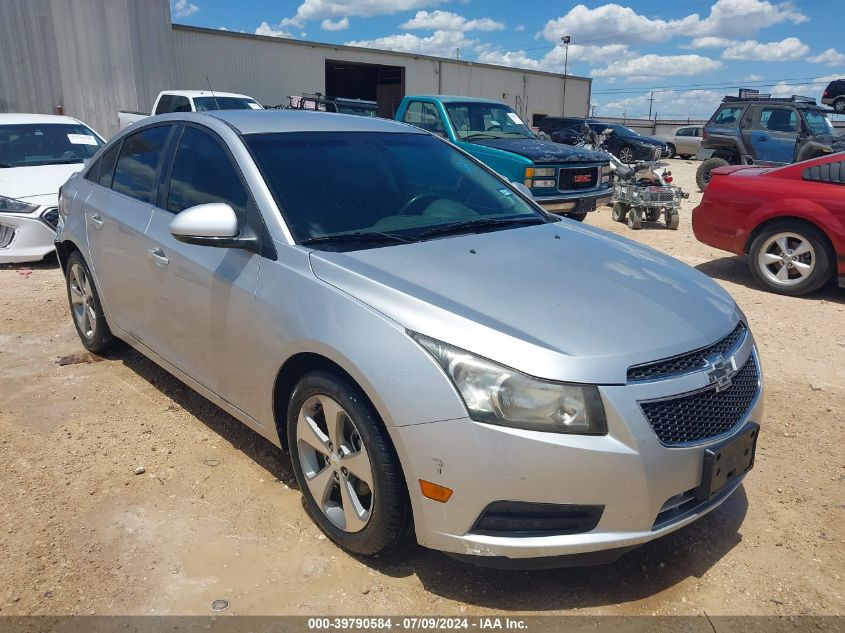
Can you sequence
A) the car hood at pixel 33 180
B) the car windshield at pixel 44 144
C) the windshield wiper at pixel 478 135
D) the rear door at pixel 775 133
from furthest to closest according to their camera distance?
the rear door at pixel 775 133
the windshield wiper at pixel 478 135
the car windshield at pixel 44 144
the car hood at pixel 33 180

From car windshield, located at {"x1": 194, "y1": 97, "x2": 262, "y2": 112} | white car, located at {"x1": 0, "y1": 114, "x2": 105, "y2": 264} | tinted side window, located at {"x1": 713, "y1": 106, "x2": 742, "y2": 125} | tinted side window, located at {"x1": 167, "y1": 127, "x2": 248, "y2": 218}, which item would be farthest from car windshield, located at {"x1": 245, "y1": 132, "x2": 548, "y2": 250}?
tinted side window, located at {"x1": 713, "y1": 106, "x2": 742, "y2": 125}

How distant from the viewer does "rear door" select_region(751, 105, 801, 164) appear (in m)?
14.1

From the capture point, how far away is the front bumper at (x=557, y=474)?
214cm

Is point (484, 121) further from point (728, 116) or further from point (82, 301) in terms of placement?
point (728, 116)

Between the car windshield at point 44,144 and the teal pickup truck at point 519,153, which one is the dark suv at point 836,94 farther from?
the car windshield at point 44,144

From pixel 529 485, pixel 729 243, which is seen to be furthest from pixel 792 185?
pixel 529 485

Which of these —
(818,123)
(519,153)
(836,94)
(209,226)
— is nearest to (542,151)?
(519,153)

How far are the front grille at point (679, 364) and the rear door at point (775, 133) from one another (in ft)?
44.5

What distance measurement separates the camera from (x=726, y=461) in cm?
241

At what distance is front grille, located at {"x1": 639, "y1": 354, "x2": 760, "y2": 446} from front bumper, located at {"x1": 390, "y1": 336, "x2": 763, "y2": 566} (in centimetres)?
3

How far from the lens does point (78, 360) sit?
484 centimetres

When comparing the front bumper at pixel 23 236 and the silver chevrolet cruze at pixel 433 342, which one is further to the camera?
the front bumper at pixel 23 236

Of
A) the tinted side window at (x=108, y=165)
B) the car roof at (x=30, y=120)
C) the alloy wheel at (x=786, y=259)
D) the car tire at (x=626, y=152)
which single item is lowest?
the car tire at (x=626, y=152)

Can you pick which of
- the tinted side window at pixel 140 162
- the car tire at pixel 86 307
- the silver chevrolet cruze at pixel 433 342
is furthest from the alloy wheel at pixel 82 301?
the silver chevrolet cruze at pixel 433 342
